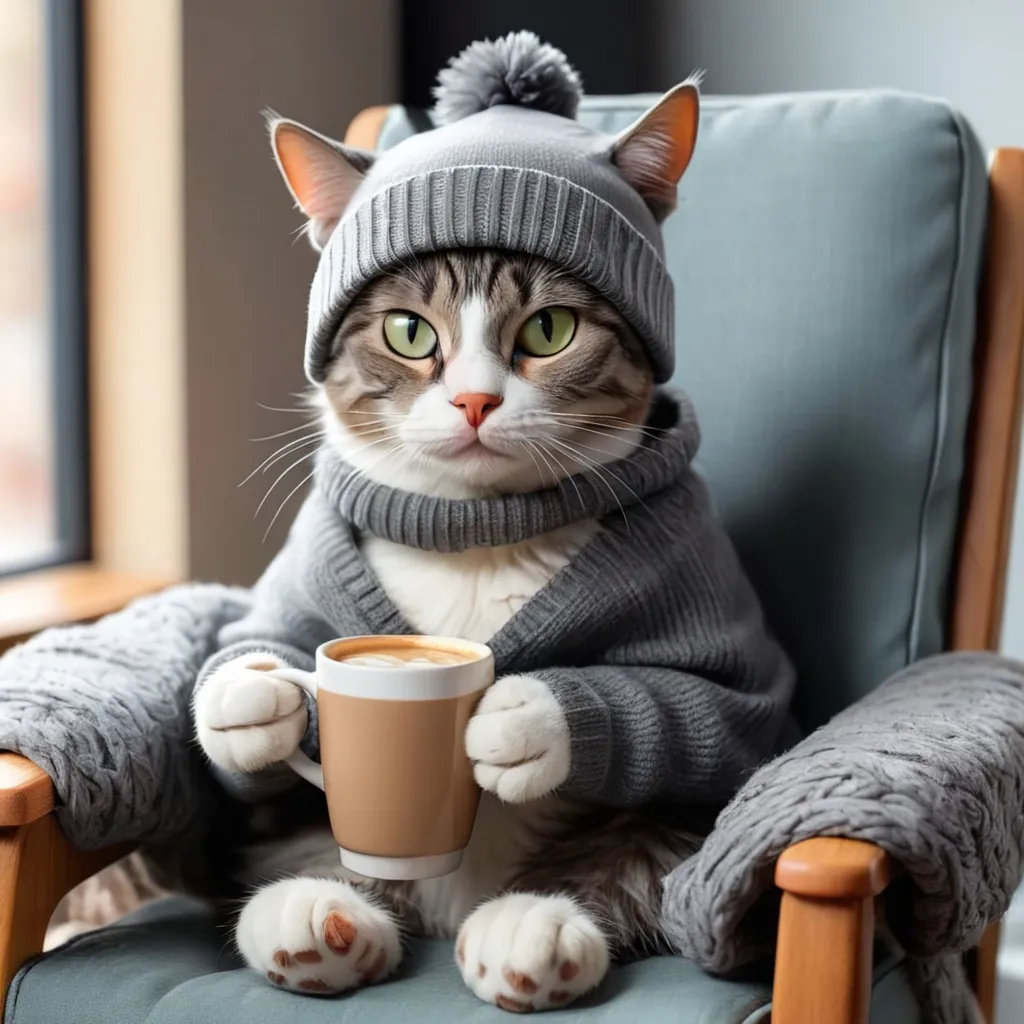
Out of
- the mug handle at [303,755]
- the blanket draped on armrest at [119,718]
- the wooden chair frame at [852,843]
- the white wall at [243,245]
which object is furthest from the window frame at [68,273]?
the mug handle at [303,755]

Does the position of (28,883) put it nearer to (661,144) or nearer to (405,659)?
(405,659)

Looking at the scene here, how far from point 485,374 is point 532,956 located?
0.38 m

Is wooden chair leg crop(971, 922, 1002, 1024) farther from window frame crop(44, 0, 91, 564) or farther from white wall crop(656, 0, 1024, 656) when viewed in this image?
window frame crop(44, 0, 91, 564)

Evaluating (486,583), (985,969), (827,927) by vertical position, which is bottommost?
(985,969)

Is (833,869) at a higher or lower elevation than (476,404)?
lower

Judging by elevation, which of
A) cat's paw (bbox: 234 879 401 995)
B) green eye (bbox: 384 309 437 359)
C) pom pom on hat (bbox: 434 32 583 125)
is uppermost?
pom pom on hat (bbox: 434 32 583 125)

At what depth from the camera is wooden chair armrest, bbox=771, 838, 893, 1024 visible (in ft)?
2.58

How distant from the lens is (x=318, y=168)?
3.51ft

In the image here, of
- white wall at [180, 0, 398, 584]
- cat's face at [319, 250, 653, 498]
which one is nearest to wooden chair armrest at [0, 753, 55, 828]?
cat's face at [319, 250, 653, 498]

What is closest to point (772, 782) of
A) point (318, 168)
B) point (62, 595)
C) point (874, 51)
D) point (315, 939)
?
point (315, 939)

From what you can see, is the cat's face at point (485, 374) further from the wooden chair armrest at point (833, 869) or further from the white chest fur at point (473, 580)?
the wooden chair armrest at point (833, 869)

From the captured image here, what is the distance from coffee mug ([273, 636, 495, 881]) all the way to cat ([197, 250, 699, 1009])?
24 mm

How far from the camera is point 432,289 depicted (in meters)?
0.99

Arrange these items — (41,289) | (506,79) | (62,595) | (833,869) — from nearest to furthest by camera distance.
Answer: (833,869) → (506,79) → (62,595) → (41,289)
